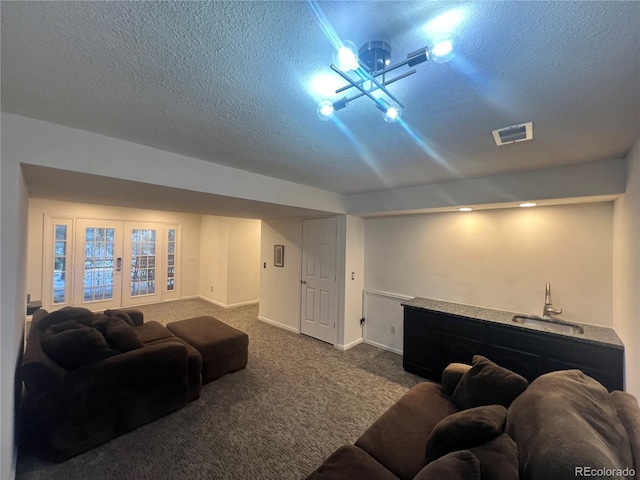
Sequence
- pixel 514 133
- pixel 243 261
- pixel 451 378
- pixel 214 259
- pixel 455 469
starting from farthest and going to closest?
pixel 214 259 < pixel 243 261 < pixel 451 378 < pixel 514 133 < pixel 455 469

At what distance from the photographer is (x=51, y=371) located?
1.88m

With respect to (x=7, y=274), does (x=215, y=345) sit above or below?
below

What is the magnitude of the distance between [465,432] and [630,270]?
74.7 inches

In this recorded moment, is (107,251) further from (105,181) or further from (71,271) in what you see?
(105,181)

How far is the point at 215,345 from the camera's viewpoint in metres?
3.00

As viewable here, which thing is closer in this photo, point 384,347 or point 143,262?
point 384,347

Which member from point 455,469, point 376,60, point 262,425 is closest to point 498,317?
point 455,469

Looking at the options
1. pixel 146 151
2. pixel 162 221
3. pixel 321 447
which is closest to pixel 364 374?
pixel 321 447

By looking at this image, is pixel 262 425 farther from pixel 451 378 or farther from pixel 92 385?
pixel 451 378

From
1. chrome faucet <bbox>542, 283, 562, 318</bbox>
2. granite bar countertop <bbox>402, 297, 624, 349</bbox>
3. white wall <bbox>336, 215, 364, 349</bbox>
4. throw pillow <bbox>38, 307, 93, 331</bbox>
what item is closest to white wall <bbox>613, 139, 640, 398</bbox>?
granite bar countertop <bbox>402, 297, 624, 349</bbox>

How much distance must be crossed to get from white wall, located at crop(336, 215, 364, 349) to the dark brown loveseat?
2.15 meters

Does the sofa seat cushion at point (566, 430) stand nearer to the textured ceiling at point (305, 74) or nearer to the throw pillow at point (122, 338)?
the textured ceiling at point (305, 74)

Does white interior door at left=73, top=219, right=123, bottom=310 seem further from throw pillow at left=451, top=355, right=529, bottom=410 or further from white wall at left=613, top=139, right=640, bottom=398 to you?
white wall at left=613, top=139, right=640, bottom=398

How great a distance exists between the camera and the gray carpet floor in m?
1.86
